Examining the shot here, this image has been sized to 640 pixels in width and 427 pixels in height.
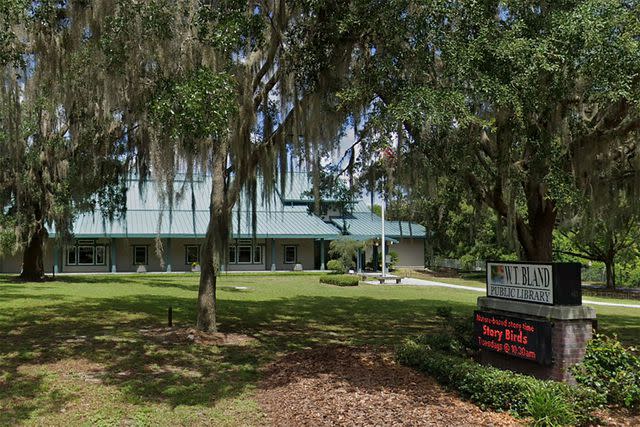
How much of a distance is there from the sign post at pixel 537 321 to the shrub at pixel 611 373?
11 centimetres

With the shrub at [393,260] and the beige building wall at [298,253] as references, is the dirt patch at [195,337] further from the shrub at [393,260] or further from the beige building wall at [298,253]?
the shrub at [393,260]

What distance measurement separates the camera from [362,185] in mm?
12719

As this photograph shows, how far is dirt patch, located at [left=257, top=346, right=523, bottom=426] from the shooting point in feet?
18.9

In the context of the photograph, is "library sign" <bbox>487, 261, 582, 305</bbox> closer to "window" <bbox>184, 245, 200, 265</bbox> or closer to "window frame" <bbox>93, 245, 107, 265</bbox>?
"window" <bbox>184, 245, 200, 265</bbox>

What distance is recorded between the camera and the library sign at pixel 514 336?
658 cm

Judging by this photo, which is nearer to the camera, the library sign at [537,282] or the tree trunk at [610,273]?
the library sign at [537,282]

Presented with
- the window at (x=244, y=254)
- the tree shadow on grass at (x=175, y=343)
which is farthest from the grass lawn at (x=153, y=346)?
the window at (x=244, y=254)

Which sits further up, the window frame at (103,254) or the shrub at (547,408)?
the window frame at (103,254)

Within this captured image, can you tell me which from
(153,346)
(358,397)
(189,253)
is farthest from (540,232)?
(189,253)

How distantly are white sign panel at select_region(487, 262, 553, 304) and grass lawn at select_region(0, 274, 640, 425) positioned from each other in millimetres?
3096

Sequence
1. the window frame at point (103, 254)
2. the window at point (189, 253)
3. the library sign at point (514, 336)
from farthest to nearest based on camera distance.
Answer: the window at point (189, 253)
the window frame at point (103, 254)
the library sign at point (514, 336)

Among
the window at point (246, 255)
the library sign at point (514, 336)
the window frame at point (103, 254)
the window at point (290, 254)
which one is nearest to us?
the library sign at point (514, 336)

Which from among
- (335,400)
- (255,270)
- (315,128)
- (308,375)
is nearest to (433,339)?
(308,375)

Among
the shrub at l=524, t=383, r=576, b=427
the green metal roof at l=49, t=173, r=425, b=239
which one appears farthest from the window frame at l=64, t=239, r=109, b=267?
the shrub at l=524, t=383, r=576, b=427
